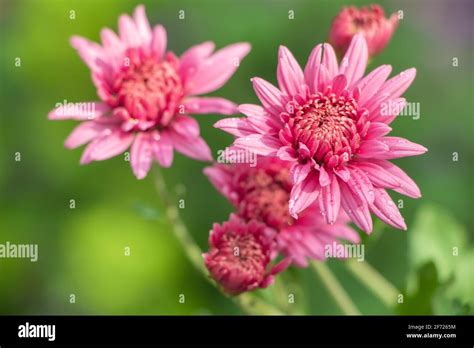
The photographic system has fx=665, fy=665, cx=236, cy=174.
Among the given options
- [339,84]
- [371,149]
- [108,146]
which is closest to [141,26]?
[108,146]

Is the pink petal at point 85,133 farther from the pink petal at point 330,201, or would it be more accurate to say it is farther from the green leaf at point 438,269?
the green leaf at point 438,269

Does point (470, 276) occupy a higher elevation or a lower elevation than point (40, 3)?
lower

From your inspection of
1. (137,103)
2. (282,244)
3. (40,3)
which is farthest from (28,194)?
(282,244)

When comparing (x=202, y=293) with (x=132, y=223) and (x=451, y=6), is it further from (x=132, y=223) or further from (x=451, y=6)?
(x=451, y=6)

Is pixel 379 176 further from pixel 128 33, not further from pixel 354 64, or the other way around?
pixel 128 33

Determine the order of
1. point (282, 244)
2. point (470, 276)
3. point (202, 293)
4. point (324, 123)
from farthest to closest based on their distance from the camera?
point (202, 293)
point (470, 276)
point (282, 244)
point (324, 123)

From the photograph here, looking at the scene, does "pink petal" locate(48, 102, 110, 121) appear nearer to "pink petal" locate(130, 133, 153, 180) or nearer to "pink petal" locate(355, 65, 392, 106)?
"pink petal" locate(130, 133, 153, 180)

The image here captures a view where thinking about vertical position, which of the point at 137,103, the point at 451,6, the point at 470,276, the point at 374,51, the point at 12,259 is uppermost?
the point at 451,6
